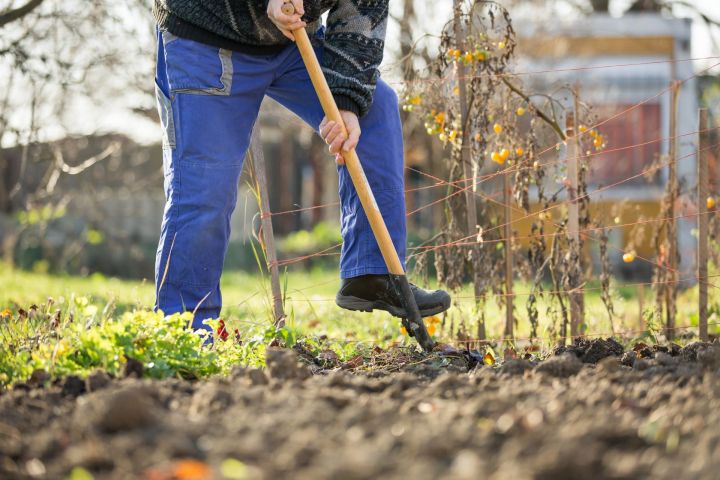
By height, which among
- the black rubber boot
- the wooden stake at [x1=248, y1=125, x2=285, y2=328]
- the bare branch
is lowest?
the black rubber boot

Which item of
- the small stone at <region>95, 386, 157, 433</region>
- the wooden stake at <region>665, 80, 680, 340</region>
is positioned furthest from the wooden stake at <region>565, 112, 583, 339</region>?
the small stone at <region>95, 386, 157, 433</region>

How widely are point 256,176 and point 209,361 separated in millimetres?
1546

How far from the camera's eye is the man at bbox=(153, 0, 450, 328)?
339cm

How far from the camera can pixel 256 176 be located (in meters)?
4.18

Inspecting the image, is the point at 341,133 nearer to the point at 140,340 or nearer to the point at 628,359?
the point at 140,340

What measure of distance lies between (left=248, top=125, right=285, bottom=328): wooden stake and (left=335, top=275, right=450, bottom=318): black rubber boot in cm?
41

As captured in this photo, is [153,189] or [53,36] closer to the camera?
[53,36]

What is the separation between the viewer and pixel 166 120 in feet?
11.5

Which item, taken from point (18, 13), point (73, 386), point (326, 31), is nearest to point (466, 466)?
point (73, 386)

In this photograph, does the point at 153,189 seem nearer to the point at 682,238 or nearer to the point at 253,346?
the point at 682,238

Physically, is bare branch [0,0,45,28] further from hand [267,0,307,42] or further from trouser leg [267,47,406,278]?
hand [267,0,307,42]

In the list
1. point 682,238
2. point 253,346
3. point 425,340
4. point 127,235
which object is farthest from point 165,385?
point 682,238

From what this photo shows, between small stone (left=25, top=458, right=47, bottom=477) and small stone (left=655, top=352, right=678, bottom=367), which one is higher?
small stone (left=25, top=458, right=47, bottom=477)

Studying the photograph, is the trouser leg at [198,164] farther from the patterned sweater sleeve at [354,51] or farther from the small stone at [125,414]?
the small stone at [125,414]
